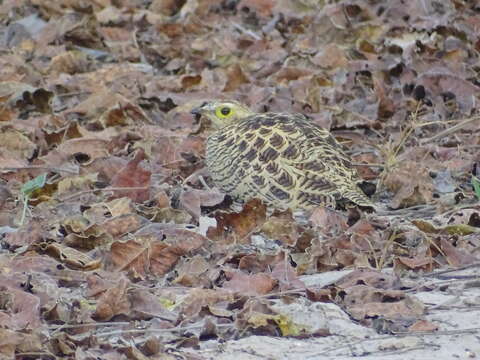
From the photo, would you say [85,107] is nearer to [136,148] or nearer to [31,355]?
[136,148]

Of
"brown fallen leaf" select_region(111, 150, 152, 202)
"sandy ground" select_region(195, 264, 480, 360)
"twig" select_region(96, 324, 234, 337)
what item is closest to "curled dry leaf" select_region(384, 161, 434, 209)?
"brown fallen leaf" select_region(111, 150, 152, 202)

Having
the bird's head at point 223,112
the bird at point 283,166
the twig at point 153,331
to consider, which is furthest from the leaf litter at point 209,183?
the bird's head at point 223,112

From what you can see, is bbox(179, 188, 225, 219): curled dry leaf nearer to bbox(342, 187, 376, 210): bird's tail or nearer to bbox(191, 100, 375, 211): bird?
bbox(191, 100, 375, 211): bird

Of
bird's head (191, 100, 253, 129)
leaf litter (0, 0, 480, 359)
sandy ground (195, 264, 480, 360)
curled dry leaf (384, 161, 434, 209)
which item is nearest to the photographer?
sandy ground (195, 264, 480, 360)

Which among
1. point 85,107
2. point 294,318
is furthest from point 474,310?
point 85,107

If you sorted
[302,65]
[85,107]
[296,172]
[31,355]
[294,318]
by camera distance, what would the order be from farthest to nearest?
[302,65], [85,107], [296,172], [294,318], [31,355]
